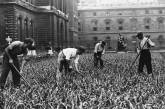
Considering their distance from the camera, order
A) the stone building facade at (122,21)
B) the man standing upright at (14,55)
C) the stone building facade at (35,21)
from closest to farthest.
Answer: the man standing upright at (14,55)
the stone building facade at (35,21)
the stone building facade at (122,21)

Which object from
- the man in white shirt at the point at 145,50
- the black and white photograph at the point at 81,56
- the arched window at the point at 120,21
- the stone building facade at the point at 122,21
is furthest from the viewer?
the arched window at the point at 120,21

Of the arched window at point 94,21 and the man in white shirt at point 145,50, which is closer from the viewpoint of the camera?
the man in white shirt at point 145,50

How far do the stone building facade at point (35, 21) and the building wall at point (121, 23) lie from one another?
73.4 ft

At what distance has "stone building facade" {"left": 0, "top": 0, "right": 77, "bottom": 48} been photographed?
84.1 ft

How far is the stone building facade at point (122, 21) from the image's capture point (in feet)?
214

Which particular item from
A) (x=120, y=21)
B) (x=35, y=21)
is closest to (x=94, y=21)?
(x=120, y=21)

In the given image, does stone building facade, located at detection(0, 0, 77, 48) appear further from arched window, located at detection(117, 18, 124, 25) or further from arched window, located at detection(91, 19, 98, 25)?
arched window, located at detection(117, 18, 124, 25)

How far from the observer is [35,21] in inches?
1299

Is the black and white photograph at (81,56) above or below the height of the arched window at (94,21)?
below

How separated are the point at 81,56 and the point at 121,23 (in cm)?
4222

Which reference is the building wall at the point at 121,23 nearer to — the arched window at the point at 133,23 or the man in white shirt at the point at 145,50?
the arched window at the point at 133,23

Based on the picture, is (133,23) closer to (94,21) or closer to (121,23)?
(121,23)

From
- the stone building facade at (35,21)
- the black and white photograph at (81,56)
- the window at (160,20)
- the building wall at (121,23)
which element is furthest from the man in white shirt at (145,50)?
the window at (160,20)

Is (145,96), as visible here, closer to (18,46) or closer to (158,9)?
(18,46)
